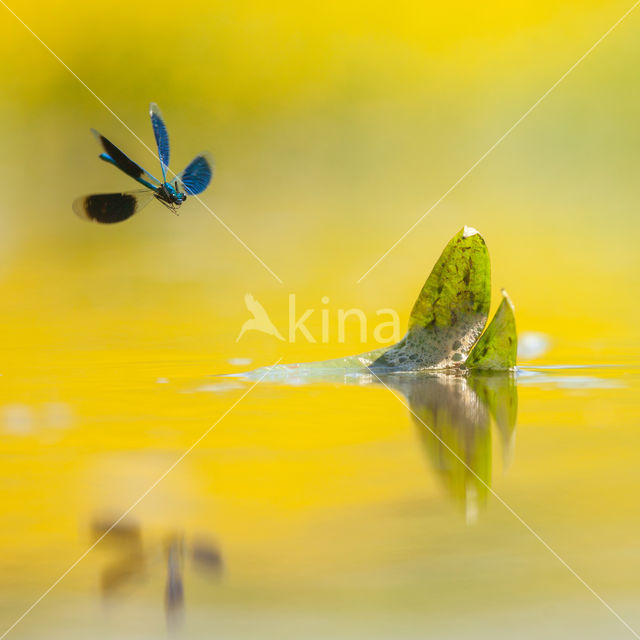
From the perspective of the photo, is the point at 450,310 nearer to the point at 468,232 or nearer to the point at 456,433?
the point at 468,232

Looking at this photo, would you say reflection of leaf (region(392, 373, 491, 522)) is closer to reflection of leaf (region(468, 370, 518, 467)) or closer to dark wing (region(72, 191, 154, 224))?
reflection of leaf (region(468, 370, 518, 467))

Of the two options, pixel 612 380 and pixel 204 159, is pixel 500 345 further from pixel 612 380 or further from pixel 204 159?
pixel 204 159

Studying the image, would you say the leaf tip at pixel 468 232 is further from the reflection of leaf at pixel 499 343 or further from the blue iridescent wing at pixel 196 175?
the blue iridescent wing at pixel 196 175

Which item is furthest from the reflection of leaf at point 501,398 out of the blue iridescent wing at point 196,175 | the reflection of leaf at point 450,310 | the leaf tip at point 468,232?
the blue iridescent wing at point 196,175

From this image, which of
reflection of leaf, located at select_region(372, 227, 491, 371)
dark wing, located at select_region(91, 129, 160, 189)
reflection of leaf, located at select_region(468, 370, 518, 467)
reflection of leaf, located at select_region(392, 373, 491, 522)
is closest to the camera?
reflection of leaf, located at select_region(392, 373, 491, 522)

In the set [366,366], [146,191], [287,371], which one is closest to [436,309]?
[366,366]

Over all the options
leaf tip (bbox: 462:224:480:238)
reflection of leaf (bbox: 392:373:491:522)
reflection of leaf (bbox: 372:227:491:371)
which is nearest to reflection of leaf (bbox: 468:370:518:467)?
reflection of leaf (bbox: 392:373:491:522)
